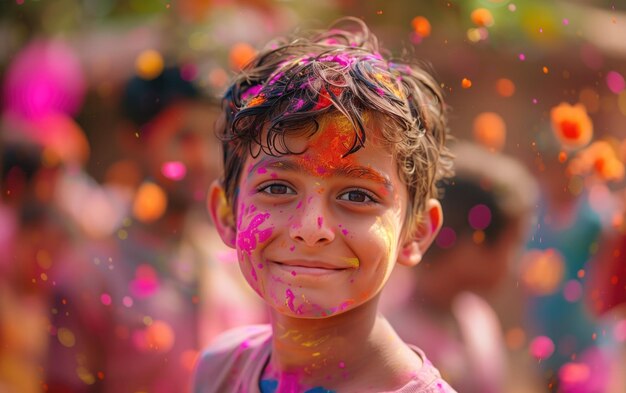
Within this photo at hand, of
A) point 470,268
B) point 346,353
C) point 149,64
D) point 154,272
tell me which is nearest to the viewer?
point 346,353

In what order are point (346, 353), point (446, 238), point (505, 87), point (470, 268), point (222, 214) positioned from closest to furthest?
point (346, 353)
point (222, 214)
point (505, 87)
point (446, 238)
point (470, 268)

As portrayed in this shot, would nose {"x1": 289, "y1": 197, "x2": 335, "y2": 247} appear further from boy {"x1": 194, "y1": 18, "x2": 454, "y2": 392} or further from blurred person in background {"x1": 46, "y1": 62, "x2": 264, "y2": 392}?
blurred person in background {"x1": 46, "y1": 62, "x2": 264, "y2": 392}

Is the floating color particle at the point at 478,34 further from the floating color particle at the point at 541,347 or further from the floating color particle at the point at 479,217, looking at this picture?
the floating color particle at the point at 541,347

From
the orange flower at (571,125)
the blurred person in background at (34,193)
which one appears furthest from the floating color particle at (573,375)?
the blurred person in background at (34,193)

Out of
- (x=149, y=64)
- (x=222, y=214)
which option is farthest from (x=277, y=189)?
(x=149, y=64)

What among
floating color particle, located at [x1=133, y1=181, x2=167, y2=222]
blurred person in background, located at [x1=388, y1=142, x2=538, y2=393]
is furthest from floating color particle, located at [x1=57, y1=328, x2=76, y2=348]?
blurred person in background, located at [x1=388, y1=142, x2=538, y2=393]

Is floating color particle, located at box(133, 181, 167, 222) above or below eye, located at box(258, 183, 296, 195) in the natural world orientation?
below

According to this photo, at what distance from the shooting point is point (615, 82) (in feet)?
6.68

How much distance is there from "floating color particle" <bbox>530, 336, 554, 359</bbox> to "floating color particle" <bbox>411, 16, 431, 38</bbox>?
981 millimetres

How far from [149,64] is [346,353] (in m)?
1.67

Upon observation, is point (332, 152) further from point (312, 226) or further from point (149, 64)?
point (149, 64)

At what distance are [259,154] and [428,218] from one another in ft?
1.06

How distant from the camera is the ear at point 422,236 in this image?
4.15 feet

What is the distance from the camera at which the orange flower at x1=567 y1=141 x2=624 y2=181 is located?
6.63 ft
